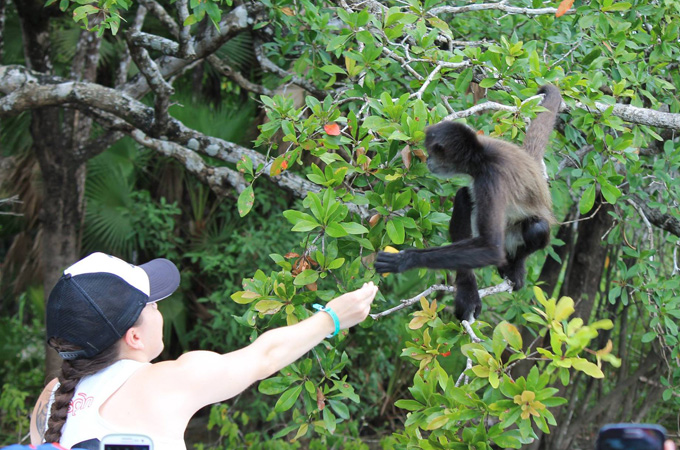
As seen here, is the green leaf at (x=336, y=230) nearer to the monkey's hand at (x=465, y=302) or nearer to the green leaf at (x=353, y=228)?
the green leaf at (x=353, y=228)

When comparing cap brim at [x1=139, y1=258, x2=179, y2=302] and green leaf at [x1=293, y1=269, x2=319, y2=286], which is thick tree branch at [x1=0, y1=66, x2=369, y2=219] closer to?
green leaf at [x1=293, y1=269, x2=319, y2=286]

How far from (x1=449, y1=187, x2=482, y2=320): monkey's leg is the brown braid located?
73.5 inches

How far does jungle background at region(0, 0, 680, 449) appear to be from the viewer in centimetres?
268

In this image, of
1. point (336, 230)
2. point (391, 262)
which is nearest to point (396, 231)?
point (391, 262)

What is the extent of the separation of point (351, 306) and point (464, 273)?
1576 mm

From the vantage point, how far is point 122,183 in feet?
21.4

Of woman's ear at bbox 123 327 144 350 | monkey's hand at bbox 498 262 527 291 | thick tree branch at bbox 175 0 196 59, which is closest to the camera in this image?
woman's ear at bbox 123 327 144 350

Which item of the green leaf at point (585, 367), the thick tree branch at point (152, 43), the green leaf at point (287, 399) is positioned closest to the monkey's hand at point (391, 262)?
the green leaf at point (287, 399)

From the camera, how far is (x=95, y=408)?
167 centimetres

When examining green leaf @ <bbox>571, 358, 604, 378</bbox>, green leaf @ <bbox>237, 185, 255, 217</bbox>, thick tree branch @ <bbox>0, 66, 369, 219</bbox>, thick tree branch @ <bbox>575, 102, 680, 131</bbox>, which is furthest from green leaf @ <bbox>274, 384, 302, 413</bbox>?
thick tree branch @ <bbox>0, 66, 369, 219</bbox>

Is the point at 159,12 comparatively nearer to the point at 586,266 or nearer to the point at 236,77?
the point at 236,77

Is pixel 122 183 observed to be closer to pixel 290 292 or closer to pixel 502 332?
pixel 290 292

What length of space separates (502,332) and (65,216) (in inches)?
194

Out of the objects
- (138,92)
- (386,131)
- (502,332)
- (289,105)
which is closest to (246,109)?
(138,92)
